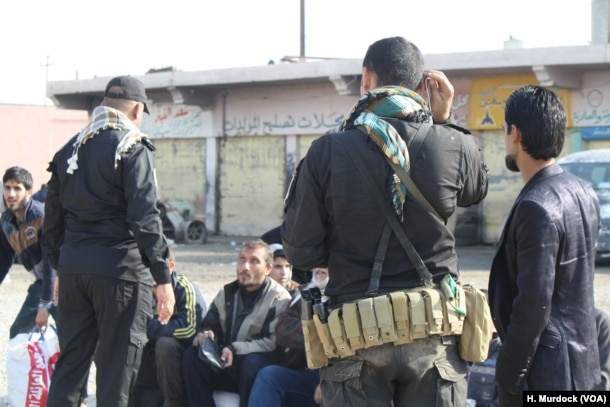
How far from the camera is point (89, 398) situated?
669 centimetres

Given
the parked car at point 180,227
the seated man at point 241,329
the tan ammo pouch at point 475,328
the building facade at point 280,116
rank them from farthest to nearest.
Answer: the parked car at point 180,227 → the building facade at point 280,116 → the seated man at point 241,329 → the tan ammo pouch at point 475,328

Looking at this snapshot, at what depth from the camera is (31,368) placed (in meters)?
6.21

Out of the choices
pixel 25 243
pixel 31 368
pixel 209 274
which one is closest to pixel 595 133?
pixel 209 274

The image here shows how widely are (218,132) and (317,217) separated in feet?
67.0

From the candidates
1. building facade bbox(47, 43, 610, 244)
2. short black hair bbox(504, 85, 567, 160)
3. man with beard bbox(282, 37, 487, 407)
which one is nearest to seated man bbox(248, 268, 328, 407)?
man with beard bbox(282, 37, 487, 407)

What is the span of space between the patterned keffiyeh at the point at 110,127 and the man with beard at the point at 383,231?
5.54ft

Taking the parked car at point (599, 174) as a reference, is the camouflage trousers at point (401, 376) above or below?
below

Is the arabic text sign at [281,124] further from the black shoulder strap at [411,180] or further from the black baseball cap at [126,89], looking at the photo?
the black shoulder strap at [411,180]

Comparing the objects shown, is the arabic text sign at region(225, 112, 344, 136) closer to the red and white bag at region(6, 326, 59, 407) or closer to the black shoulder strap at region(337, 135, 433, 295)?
the red and white bag at region(6, 326, 59, 407)

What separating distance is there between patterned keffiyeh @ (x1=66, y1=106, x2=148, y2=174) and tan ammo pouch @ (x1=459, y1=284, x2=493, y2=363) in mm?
2230

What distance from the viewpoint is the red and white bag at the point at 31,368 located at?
619 centimetres

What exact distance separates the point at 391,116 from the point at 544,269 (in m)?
0.82

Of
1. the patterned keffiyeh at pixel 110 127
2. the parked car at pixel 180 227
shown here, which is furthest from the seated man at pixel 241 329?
the parked car at pixel 180 227

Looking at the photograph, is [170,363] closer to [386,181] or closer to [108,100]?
[108,100]
